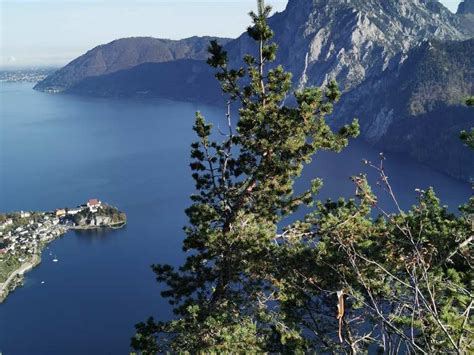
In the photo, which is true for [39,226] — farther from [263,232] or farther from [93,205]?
[263,232]

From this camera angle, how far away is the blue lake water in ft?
133

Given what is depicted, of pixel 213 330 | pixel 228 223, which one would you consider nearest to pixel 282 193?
pixel 228 223

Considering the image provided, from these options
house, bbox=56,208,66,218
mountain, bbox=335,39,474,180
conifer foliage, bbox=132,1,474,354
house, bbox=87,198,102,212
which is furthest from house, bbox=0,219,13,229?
mountain, bbox=335,39,474,180

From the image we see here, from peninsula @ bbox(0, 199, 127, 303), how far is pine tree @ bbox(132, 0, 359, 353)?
4801 cm

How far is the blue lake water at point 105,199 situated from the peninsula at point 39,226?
1620 millimetres

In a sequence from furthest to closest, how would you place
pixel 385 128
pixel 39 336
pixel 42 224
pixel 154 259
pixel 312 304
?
pixel 385 128, pixel 42 224, pixel 154 259, pixel 39 336, pixel 312 304

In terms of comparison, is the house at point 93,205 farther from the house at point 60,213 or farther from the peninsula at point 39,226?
the house at point 60,213

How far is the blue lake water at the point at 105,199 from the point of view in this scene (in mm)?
40656

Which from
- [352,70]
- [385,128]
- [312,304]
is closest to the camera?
[312,304]

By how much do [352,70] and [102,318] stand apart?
161 m

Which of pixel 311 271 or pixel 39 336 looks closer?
pixel 311 271

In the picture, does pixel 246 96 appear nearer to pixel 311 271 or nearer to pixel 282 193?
pixel 282 193

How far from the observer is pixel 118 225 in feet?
211

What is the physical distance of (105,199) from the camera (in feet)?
241
